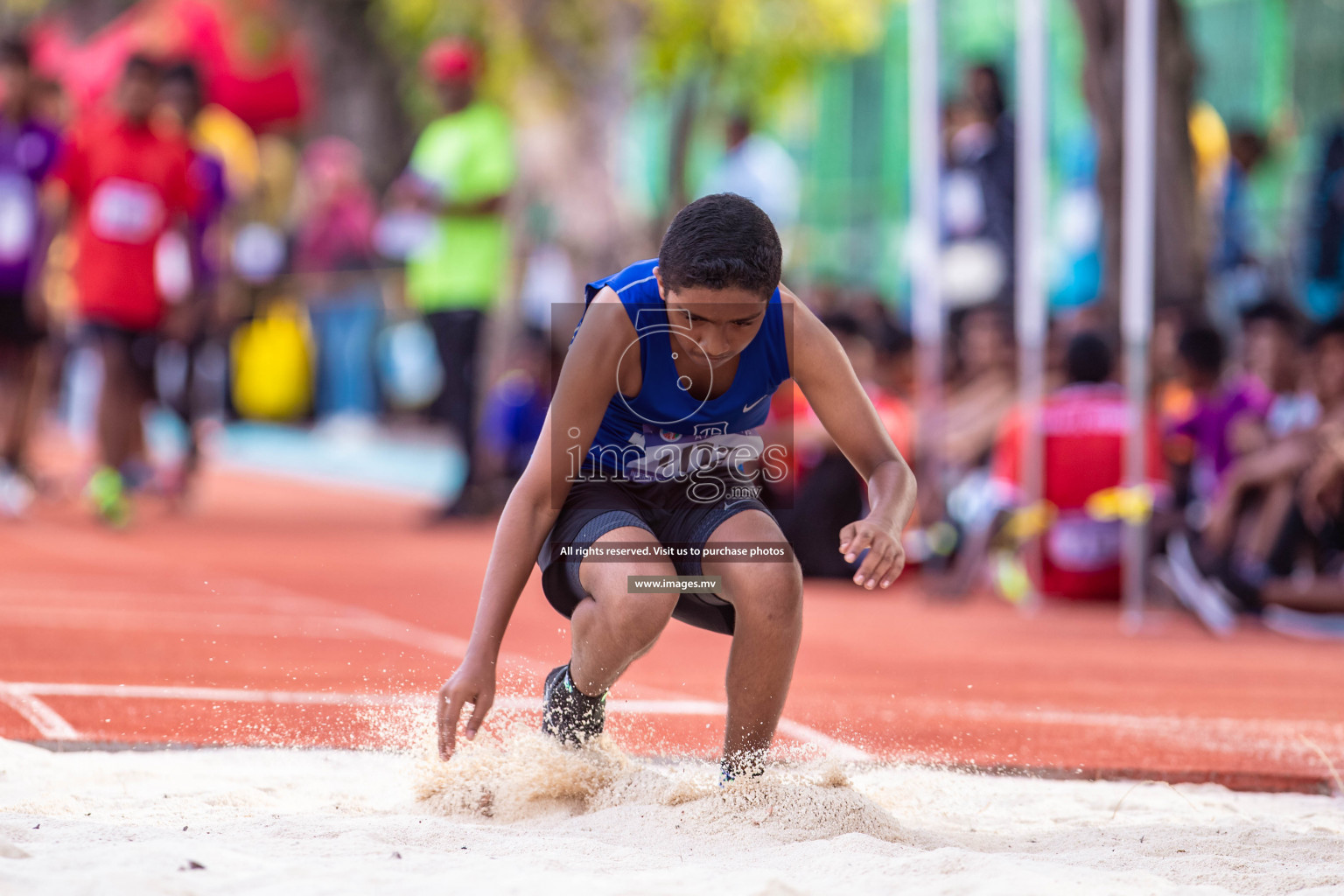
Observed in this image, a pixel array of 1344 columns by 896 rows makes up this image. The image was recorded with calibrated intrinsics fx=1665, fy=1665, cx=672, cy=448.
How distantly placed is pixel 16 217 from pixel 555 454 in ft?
24.1

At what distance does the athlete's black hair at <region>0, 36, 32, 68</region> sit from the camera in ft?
31.8

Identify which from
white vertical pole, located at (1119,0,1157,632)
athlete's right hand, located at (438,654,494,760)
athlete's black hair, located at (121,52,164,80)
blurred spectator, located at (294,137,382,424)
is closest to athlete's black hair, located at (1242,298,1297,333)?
white vertical pole, located at (1119,0,1157,632)

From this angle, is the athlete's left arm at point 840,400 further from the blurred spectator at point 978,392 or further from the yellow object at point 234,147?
the yellow object at point 234,147

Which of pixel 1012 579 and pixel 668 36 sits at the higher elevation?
pixel 668 36

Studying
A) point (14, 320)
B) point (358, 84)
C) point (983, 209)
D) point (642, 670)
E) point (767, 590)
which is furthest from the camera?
point (358, 84)

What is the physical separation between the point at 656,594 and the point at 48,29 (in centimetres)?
1934

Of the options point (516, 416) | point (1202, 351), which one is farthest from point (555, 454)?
point (516, 416)

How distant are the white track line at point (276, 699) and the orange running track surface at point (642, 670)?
0.02 metres

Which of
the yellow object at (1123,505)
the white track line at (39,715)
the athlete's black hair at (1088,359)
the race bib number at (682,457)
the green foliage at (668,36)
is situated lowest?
the white track line at (39,715)

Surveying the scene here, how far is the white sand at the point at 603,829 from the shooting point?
2.75 metres

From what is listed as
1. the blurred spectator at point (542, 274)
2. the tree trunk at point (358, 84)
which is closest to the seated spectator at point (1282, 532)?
the blurred spectator at point (542, 274)

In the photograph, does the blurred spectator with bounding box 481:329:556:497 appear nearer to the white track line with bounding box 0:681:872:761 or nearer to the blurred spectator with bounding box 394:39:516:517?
the blurred spectator with bounding box 394:39:516:517

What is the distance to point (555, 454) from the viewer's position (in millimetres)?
3465

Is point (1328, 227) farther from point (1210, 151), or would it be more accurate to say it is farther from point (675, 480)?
point (675, 480)
